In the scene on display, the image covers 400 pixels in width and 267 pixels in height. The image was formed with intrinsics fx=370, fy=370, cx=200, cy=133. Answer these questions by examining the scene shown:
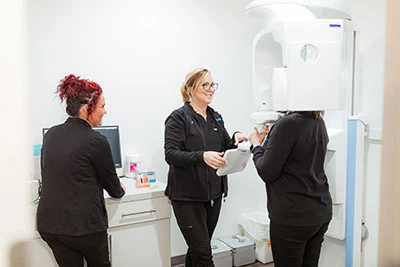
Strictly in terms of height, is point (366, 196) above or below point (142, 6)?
below

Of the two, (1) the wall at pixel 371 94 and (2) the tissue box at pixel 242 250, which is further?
(2) the tissue box at pixel 242 250

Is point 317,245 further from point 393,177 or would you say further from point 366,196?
point 393,177

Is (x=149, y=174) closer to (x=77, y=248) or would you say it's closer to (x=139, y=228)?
(x=139, y=228)

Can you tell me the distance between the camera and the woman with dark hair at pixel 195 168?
2.10 m

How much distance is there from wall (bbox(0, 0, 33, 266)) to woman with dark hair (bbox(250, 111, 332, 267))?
1.28m

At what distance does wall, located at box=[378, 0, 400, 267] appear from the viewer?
506 mm

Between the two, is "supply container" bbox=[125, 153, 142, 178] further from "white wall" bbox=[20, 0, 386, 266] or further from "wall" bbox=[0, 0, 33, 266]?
"wall" bbox=[0, 0, 33, 266]

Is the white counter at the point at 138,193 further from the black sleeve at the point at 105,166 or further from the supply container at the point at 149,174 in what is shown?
the black sleeve at the point at 105,166

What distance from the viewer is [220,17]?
3.04 m

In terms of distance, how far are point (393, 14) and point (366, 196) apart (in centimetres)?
213

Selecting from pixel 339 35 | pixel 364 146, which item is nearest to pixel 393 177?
pixel 339 35

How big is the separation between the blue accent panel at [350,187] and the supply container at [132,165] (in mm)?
1404

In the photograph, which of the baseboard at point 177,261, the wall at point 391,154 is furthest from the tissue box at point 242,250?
the wall at point 391,154

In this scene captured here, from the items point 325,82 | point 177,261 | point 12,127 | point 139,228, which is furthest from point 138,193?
point 12,127
